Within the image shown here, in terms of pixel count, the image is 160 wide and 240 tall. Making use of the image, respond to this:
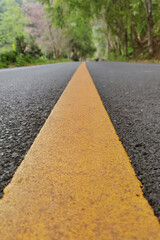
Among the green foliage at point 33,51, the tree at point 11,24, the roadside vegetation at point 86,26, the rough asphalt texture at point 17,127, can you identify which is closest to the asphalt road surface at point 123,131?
the rough asphalt texture at point 17,127

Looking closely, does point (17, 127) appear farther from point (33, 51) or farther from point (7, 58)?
point (33, 51)

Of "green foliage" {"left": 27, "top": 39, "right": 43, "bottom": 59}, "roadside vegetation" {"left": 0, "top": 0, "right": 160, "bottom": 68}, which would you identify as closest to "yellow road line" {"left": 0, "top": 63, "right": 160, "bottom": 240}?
"roadside vegetation" {"left": 0, "top": 0, "right": 160, "bottom": 68}

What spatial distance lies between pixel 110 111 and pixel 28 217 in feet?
3.63

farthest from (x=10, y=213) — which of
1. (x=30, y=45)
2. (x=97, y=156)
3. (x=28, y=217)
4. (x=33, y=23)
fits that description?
(x=33, y=23)

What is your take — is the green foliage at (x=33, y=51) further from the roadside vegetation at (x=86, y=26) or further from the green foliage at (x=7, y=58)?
the green foliage at (x=7, y=58)

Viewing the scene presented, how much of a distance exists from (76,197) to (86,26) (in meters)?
28.5

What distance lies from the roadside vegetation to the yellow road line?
8.65 m

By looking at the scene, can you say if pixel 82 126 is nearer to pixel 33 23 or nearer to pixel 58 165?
pixel 58 165

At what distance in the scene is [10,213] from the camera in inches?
18.3

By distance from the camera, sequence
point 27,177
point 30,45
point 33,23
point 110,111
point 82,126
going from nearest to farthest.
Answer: point 27,177 → point 82,126 → point 110,111 → point 30,45 → point 33,23

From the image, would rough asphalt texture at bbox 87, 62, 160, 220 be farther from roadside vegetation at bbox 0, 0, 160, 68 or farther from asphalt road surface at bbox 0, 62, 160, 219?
roadside vegetation at bbox 0, 0, 160, 68

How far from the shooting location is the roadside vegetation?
12.3 m

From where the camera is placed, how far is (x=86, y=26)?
26125 millimetres

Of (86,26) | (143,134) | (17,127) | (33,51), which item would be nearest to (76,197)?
(143,134)
